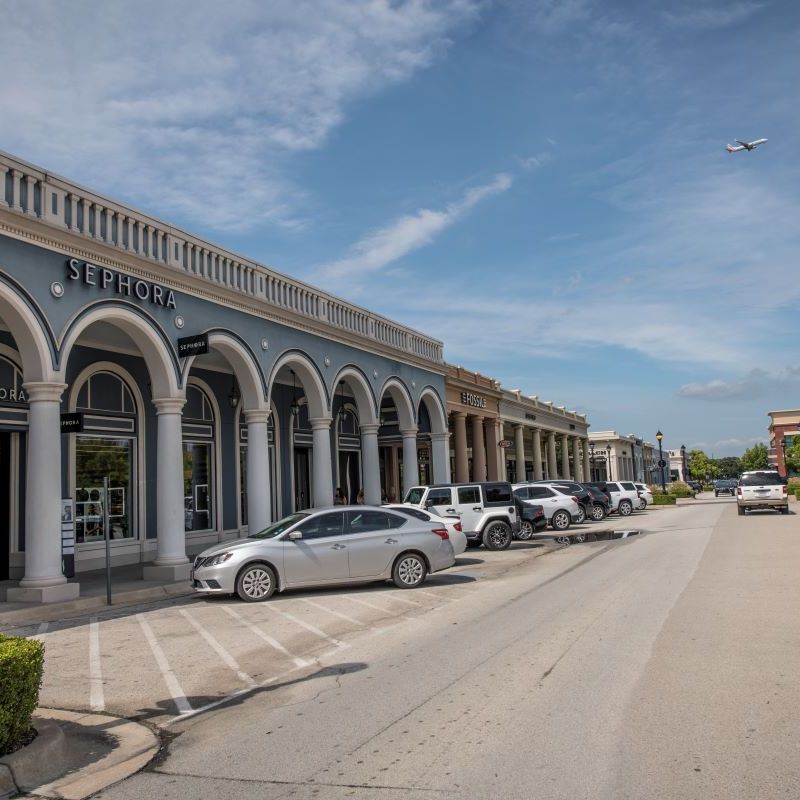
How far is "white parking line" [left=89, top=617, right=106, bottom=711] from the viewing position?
7281 mm

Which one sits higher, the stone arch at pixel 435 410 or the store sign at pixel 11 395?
the stone arch at pixel 435 410

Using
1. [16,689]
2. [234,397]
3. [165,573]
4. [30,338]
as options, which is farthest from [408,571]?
[234,397]

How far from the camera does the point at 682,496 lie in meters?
58.7

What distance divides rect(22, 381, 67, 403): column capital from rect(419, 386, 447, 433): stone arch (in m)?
18.9

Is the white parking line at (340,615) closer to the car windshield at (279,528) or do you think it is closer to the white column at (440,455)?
the car windshield at (279,528)

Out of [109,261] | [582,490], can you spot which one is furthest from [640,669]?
[582,490]

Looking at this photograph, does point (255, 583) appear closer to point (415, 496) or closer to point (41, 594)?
point (41, 594)

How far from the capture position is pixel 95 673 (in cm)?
854

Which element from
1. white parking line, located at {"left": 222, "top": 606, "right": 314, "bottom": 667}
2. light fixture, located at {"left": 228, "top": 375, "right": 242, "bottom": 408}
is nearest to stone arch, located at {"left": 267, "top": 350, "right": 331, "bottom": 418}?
light fixture, located at {"left": 228, "top": 375, "right": 242, "bottom": 408}

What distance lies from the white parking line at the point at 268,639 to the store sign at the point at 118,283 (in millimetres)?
6479

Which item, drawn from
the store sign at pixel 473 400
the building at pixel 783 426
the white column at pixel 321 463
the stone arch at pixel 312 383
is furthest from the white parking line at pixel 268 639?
the building at pixel 783 426

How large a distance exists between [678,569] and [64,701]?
1152 cm

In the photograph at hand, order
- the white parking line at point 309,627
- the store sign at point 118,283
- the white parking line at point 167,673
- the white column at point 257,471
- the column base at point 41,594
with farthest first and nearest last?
the white column at point 257,471 < the store sign at point 118,283 < the column base at point 41,594 < the white parking line at point 309,627 < the white parking line at point 167,673

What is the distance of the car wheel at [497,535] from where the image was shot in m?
21.3
